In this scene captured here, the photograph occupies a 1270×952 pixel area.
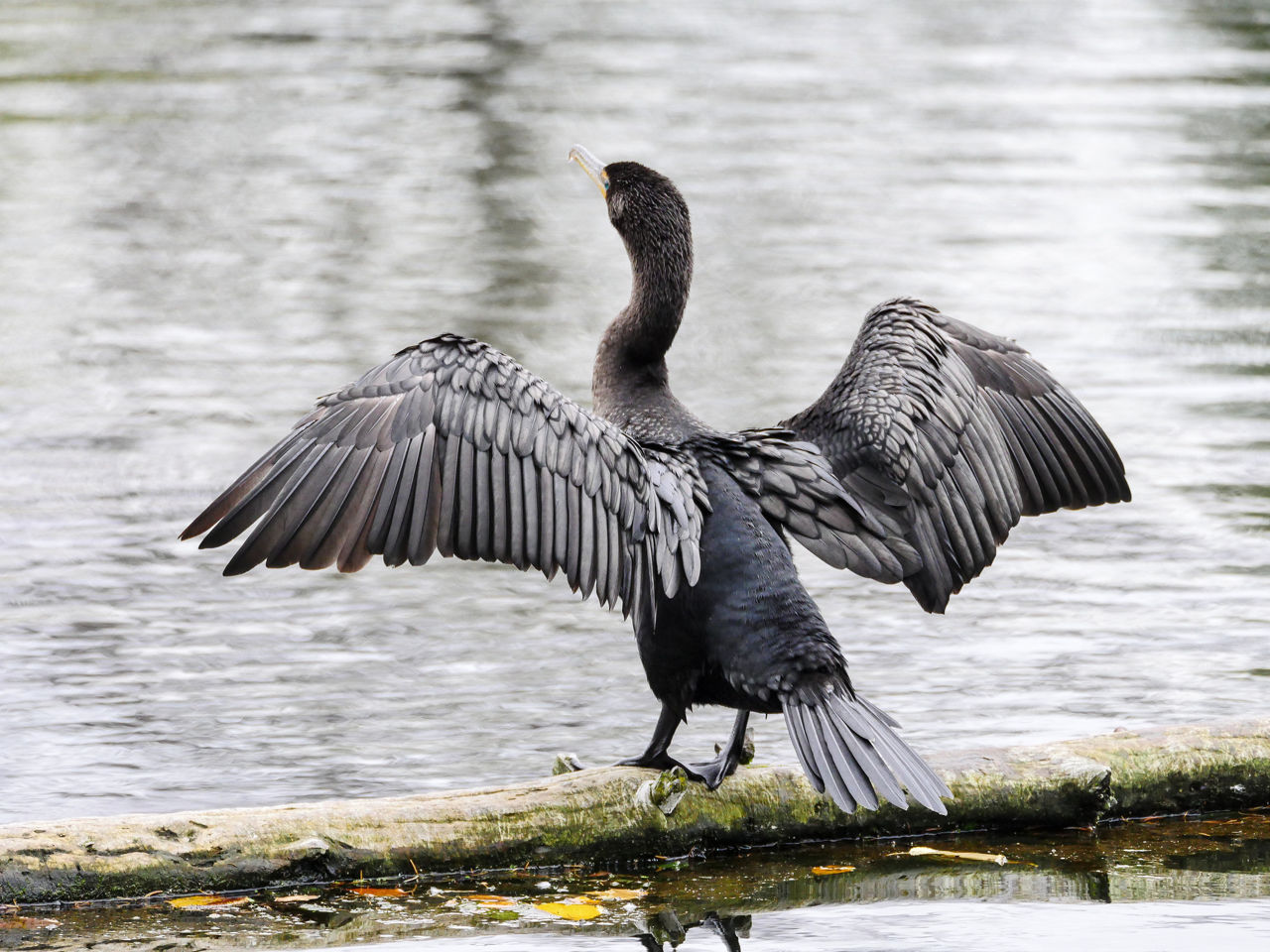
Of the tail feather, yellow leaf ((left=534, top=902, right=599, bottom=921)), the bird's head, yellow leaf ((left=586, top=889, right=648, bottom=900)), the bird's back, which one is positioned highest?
the bird's head

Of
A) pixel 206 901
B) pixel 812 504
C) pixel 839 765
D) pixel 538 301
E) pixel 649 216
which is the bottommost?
pixel 206 901

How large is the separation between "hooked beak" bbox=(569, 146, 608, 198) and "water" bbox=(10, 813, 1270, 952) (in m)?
2.46

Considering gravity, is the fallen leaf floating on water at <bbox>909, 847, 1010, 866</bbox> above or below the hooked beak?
below

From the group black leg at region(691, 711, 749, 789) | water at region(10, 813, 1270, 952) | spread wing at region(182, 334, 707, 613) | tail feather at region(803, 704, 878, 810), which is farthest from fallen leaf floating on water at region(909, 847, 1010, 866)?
spread wing at region(182, 334, 707, 613)

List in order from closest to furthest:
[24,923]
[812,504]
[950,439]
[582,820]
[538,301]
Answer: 1. [24,923]
2. [582,820]
3. [812,504]
4. [950,439]
5. [538,301]

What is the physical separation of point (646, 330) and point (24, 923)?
8.61ft

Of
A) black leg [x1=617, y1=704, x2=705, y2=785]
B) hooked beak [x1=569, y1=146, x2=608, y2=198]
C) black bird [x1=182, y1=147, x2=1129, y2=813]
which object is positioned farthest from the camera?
hooked beak [x1=569, y1=146, x2=608, y2=198]

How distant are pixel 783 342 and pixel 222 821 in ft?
24.9

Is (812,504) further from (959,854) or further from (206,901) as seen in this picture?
(206,901)

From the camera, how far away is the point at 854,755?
17.4 ft

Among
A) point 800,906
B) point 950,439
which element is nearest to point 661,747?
point 800,906

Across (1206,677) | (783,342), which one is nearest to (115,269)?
(783,342)

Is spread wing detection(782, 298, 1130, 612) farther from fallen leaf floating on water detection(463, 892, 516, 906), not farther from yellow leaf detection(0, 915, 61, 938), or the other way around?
yellow leaf detection(0, 915, 61, 938)

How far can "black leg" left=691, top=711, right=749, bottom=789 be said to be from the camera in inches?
235
